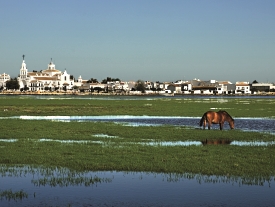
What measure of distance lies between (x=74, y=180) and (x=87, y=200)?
7.66ft

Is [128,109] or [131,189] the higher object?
[131,189]

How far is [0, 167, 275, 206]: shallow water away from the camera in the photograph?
12398 millimetres

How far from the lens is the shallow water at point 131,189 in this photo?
12398 millimetres

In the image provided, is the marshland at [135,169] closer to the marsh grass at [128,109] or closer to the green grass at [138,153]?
the green grass at [138,153]

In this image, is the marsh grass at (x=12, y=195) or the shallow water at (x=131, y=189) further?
the marsh grass at (x=12, y=195)

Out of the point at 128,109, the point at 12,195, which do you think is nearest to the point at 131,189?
the point at 12,195

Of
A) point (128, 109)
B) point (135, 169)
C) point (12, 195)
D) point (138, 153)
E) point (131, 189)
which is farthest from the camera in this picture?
point (128, 109)

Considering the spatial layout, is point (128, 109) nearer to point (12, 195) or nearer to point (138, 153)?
point (138, 153)

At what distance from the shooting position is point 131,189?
13.8 meters

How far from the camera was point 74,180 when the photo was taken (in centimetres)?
1466

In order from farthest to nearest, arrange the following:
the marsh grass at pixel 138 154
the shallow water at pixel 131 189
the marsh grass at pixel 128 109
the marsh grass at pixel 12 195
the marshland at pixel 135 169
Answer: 1. the marsh grass at pixel 128 109
2. the marsh grass at pixel 138 154
3. the marshland at pixel 135 169
4. the marsh grass at pixel 12 195
5. the shallow water at pixel 131 189

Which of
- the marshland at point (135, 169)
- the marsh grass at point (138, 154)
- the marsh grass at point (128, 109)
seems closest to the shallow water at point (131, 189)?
the marshland at point (135, 169)

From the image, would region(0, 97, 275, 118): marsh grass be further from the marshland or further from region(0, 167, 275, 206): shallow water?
region(0, 167, 275, 206): shallow water

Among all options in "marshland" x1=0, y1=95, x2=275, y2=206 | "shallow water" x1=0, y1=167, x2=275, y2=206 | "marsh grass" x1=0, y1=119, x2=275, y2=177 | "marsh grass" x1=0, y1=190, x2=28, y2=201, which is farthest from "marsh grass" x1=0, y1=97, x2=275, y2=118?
"marsh grass" x1=0, y1=190, x2=28, y2=201
